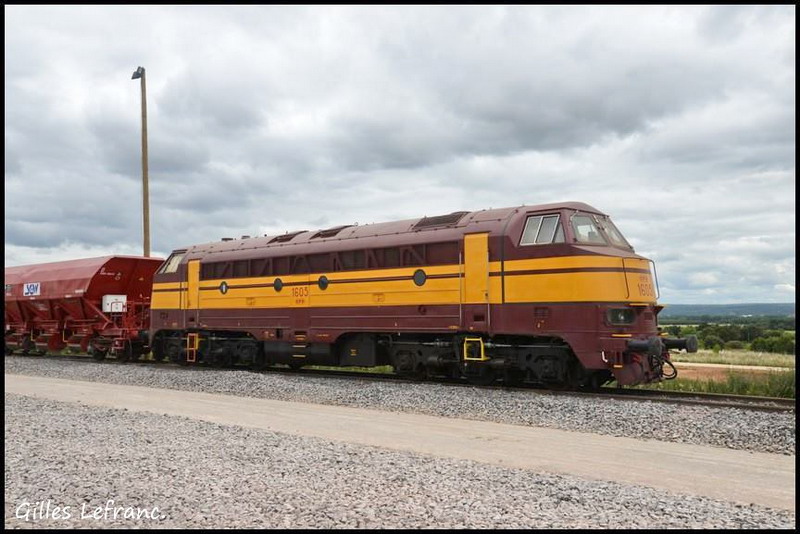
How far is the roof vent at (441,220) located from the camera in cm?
1650

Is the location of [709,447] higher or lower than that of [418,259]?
lower

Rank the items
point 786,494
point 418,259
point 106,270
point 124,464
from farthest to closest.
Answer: point 106,270
point 418,259
point 124,464
point 786,494

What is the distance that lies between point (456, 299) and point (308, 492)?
9.58 m

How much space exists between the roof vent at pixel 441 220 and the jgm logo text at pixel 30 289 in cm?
1958

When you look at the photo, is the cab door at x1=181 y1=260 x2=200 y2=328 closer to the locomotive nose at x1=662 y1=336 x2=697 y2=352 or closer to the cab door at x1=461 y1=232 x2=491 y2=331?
the cab door at x1=461 y1=232 x2=491 y2=331

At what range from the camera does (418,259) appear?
16562 mm

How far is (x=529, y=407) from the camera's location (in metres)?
12.4

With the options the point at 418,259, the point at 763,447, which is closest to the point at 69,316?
the point at 418,259

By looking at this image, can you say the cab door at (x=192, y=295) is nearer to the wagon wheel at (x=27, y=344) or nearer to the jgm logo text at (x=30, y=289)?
the jgm logo text at (x=30, y=289)

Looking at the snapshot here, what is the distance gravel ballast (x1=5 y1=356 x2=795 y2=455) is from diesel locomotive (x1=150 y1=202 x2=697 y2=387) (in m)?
1.11

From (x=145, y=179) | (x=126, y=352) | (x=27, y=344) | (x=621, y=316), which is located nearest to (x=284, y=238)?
(x=126, y=352)

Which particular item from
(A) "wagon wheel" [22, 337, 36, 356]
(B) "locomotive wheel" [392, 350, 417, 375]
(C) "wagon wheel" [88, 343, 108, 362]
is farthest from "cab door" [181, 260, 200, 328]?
(A) "wagon wheel" [22, 337, 36, 356]

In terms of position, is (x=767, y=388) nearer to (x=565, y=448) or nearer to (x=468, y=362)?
(x=468, y=362)

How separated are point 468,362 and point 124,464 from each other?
31.0 ft
